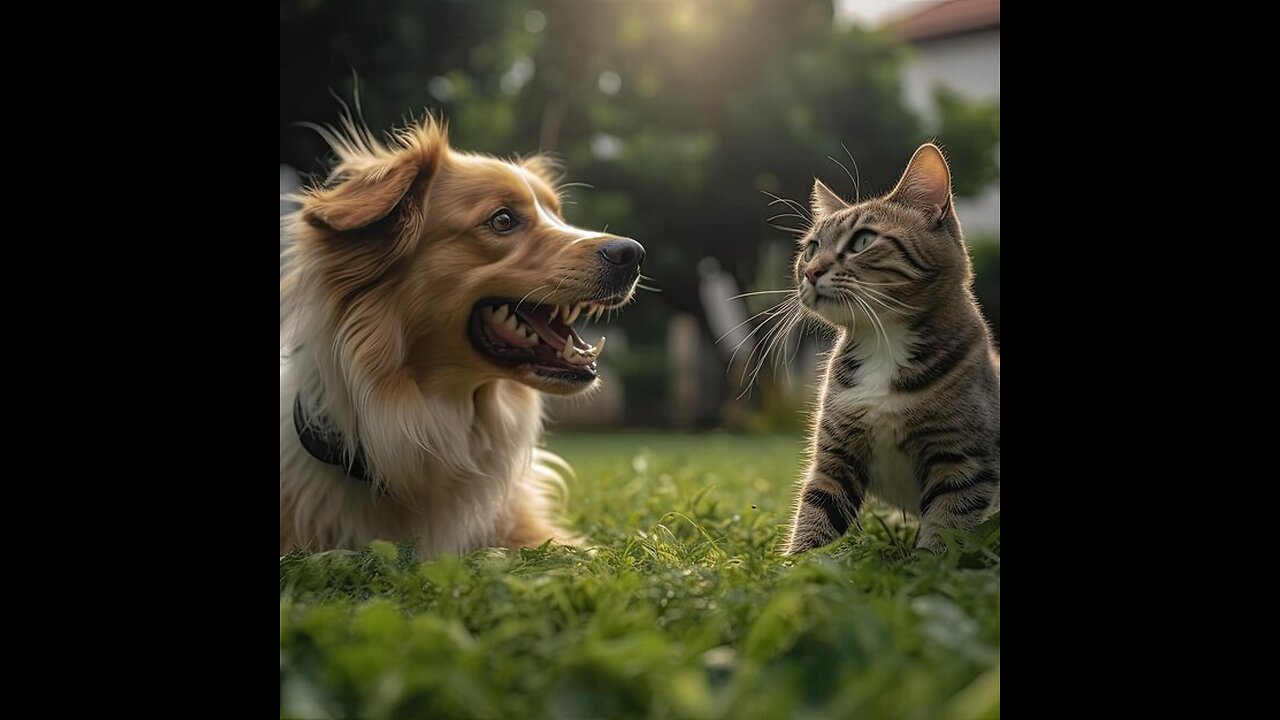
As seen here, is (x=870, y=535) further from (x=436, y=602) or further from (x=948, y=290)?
(x=436, y=602)

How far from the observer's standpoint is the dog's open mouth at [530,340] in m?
2.60

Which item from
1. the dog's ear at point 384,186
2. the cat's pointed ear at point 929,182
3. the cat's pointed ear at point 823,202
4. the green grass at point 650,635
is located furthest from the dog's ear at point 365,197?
the cat's pointed ear at point 929,182

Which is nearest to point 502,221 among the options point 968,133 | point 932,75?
point 968,133

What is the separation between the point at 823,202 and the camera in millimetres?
2383

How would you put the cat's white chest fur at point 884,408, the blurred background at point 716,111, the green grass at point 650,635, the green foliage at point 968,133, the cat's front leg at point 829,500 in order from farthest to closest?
1. the blurred background at point 716,111
2. the green foliage at point 968,133
3. the cat's front leg at point 829,500
4. the cat's white chest fur at point 884,408
5. the green grass at point 650,635

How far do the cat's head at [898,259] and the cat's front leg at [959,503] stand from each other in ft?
1.28

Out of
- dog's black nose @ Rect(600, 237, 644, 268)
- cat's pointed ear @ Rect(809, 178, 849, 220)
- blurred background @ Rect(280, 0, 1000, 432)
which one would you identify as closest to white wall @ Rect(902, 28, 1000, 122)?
blurred background @ Rect(280, 0, 1000, 432)

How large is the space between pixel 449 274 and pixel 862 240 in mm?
1217

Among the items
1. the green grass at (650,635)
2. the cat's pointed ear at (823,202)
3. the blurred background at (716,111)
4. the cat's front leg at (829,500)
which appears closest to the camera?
the green grass at (650,635)

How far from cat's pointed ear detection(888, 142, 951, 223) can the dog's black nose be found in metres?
0.79

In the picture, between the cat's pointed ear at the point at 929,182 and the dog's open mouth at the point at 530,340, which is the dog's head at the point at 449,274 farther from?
the cat's pointed ear at the point at 929,182

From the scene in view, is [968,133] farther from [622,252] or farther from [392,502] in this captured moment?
[392,502]
